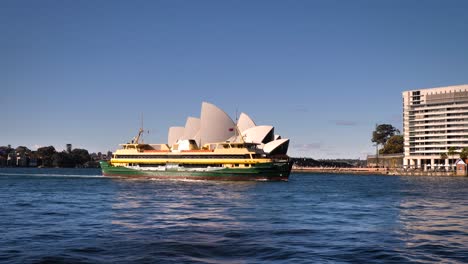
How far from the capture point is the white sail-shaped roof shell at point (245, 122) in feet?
358

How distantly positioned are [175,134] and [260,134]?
2547 centimetres

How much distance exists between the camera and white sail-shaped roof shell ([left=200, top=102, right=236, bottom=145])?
103 metres

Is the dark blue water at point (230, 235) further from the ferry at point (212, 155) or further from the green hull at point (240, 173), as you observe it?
the ferry at point (212, 155)

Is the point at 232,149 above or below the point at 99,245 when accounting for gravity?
above

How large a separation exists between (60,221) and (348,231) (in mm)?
14545

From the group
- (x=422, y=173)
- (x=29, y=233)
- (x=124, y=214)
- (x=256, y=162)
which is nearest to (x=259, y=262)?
(x=29, y=233)

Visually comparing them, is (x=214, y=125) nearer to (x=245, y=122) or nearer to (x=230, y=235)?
(x=245, y=122)

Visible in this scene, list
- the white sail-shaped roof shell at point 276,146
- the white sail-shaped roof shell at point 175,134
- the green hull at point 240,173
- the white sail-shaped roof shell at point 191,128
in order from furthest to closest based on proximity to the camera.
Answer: the white sail-shaped roof shell at point 175,134
the white sail-shaped roof shell at point 191,128
the white sail-shaped roof shell at point 276,146
the green hull at point 240,173

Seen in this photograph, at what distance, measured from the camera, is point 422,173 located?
169m

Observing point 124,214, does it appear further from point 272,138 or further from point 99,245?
point 272,138

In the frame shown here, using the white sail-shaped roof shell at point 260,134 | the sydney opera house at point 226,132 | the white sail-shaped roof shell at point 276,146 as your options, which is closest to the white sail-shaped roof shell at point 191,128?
the sydney opera house at point 226,132

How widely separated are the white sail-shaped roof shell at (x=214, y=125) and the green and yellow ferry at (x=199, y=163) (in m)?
3.75

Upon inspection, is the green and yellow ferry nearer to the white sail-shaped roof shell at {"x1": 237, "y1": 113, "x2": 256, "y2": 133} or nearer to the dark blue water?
the white sail-shaped roof shell at {"x1": 237, "y1": 113, "x2": 256, "y2": 133}

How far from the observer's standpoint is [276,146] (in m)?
101
